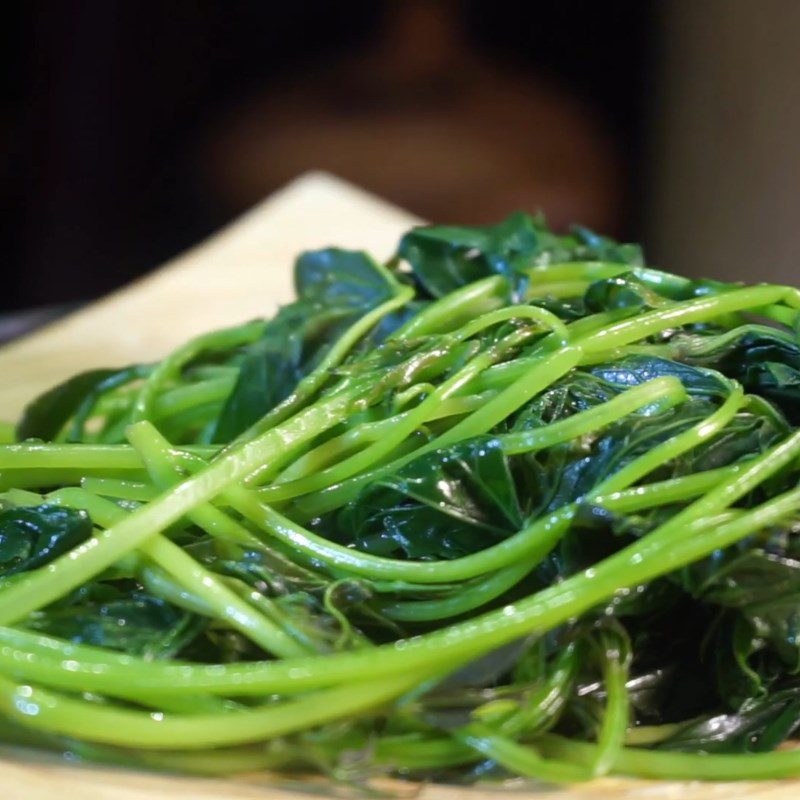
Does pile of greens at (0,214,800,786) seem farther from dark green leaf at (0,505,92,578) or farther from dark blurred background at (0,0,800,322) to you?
dark blurred background at (0,0,800,322)

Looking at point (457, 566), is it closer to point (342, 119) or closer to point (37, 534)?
point (37, 534)

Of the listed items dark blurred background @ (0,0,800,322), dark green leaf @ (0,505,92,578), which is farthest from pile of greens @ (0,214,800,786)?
dark blurred background @ (0,0,800,322)

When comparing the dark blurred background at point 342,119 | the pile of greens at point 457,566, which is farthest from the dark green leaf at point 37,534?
the dark blurred background at point 342,119

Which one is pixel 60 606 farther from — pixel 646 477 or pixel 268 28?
pixel 268 28

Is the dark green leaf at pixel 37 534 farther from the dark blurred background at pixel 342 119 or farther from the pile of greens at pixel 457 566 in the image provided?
the dark blurred background at pixel 342 119

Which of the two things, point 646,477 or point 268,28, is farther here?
point 268,28

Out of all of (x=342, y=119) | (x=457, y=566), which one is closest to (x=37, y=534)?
(x=457, y=566)

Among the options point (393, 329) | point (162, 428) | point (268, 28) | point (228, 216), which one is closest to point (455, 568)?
point (393, 329)
